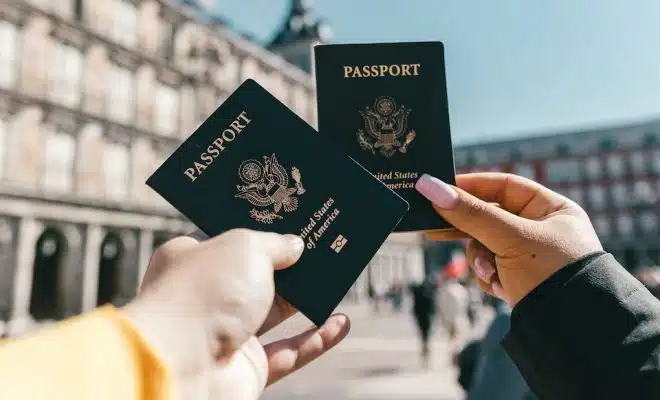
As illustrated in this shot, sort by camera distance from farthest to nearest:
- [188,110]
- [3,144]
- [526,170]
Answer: [526,170] < [188,110] < [3,144]

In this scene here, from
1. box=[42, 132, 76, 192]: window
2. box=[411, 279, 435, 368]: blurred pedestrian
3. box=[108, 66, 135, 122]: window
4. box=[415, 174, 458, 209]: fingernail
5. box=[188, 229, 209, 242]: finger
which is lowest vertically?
box=[411, 279, 435, 368]: blurred pedestrian

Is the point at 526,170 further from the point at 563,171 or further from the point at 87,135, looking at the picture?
the point at 87,135

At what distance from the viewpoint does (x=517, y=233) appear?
1.54 metres

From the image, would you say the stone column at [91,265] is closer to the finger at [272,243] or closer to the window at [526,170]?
the finger at [272,243]

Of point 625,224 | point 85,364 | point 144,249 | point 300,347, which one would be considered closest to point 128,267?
point 144,249

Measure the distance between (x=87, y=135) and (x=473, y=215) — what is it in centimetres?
2119

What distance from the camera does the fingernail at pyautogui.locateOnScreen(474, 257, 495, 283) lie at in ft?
5.79

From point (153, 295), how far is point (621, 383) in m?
1.11

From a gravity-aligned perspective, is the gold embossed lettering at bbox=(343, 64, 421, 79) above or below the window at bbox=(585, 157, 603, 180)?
below

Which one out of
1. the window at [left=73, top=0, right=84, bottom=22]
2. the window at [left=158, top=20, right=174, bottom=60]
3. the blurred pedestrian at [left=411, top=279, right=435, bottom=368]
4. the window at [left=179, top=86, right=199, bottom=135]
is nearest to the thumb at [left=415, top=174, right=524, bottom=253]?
the blurred pedestrian at [left=411, top=279, right=435, bottom=368]

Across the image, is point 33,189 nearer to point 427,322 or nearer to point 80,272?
point 80,272

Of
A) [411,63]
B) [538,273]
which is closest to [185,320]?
[538,273]

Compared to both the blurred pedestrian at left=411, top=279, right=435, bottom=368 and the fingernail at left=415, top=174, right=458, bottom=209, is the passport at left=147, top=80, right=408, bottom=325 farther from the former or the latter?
the blurred pedestrian at left=411, top=279, right=435, bottom=368

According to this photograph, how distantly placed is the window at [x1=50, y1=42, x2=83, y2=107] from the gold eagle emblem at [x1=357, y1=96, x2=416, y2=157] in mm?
20329
